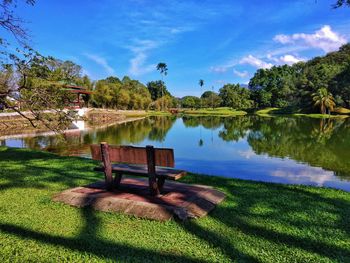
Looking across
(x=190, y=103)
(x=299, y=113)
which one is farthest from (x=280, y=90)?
(x=190, y=103)

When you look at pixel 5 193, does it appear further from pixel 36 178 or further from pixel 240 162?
pixel 240 162

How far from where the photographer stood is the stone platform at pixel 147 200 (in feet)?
13.9

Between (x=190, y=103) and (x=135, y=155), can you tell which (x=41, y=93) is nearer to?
(x=135, y=155)

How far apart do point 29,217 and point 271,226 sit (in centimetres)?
331

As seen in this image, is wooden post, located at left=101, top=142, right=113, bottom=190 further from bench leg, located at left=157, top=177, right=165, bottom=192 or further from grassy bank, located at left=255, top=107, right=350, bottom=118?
grassy bank, located at left=255, top=107, right=350, bottom=118

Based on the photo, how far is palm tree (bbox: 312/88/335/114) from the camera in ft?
176

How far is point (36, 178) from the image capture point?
21.7 feet

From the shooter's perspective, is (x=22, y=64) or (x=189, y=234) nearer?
(x=189, y=234)

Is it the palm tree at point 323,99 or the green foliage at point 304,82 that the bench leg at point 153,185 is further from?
the green foliage at point 304,82

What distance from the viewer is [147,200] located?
15.1 feet

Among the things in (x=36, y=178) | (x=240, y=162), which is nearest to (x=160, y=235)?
(x=36, y=178)

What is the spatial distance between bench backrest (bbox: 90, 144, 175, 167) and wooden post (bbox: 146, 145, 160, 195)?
0.05m

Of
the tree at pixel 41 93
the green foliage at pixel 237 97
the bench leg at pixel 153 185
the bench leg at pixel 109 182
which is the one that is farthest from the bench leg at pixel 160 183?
the green foliage at pixel 237 97

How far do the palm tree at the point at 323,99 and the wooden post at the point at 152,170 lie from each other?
55.6 m
